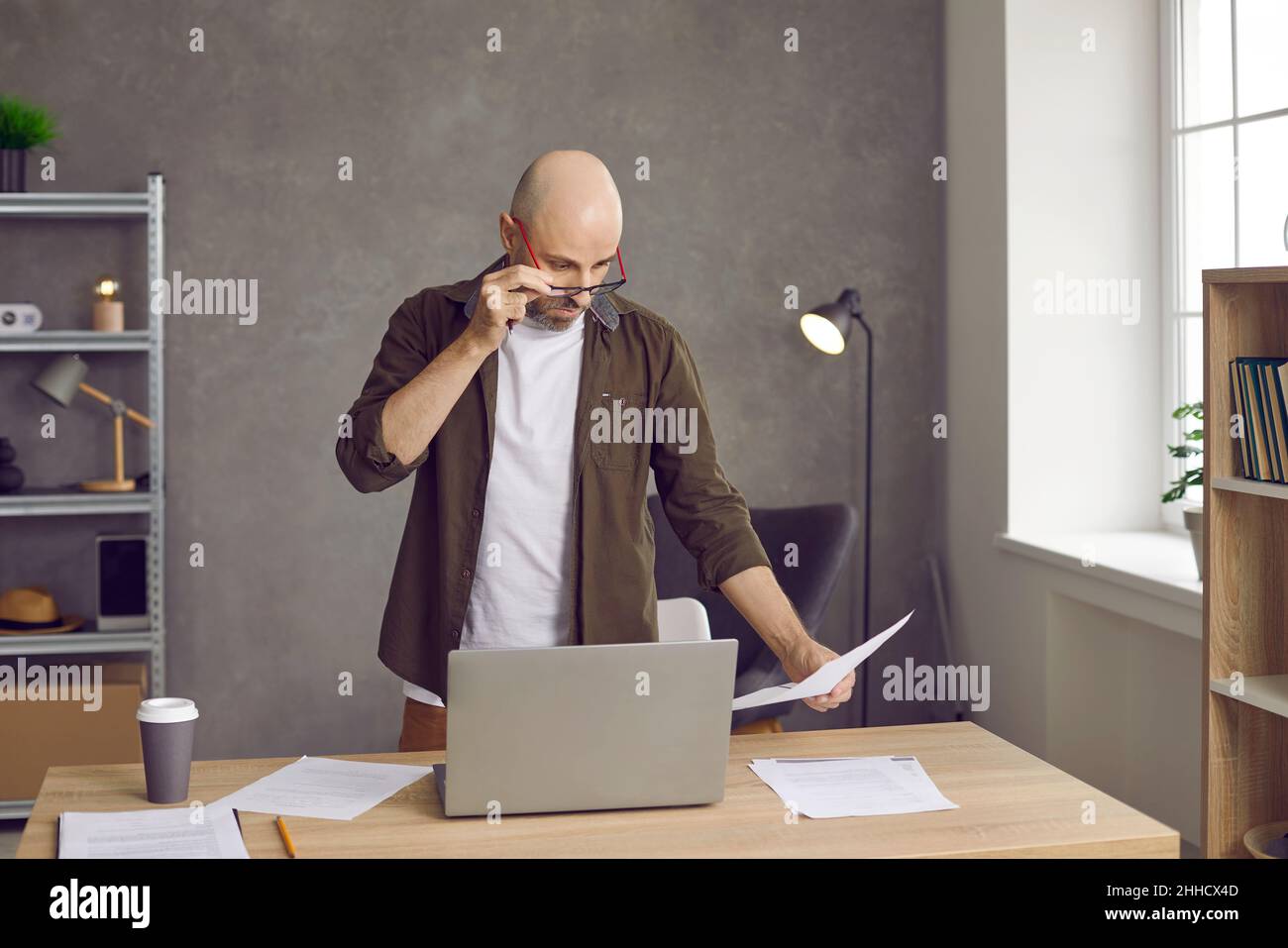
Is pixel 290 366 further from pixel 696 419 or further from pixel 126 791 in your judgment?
pixel 126 791

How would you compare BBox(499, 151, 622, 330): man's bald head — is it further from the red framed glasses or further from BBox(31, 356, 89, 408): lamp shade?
BBox(31, 356, 89, 408): lamp shade

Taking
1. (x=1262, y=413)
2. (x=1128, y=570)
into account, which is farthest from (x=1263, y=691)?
(x=1128, y=570)

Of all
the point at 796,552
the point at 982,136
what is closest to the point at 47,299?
the point at 796,552

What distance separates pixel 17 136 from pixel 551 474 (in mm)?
2359

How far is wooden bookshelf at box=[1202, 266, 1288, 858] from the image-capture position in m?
2.26

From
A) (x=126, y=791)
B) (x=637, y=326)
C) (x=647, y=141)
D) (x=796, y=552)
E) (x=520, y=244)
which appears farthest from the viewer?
(x=647, y=141)

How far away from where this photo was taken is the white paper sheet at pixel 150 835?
142 centimetres

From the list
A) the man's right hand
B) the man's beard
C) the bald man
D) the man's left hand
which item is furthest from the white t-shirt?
the man's left hand

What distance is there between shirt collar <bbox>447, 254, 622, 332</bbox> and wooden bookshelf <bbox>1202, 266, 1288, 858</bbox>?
105 cm

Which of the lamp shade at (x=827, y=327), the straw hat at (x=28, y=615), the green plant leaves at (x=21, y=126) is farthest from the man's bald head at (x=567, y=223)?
the straw hat at (x=28, y=615)

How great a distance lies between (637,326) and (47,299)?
95.2 inches

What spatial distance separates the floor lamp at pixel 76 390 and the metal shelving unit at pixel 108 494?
5 cm

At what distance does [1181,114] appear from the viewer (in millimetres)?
3461

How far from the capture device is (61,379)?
11.9 ft
